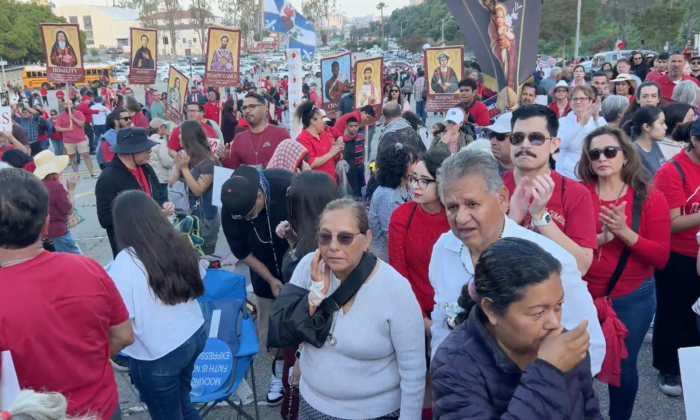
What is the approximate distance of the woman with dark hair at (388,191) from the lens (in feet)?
12.1

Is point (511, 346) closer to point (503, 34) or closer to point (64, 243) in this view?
point (64, 243)

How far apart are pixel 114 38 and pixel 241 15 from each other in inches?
2248

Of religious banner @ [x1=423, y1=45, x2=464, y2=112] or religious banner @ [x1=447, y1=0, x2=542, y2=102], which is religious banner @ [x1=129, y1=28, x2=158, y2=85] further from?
religious banner @ [x1=447, y1=0, x2=542, y2=102]

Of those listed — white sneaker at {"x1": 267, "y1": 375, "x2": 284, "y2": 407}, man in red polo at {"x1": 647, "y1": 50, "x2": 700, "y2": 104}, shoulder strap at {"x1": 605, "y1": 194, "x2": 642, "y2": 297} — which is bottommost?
white sneaker at {"x1": 267, "y1": 375, "x2": 284, "y2": 407}

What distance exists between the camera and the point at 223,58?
32.1ft

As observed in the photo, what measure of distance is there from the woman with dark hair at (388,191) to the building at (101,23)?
114 metres

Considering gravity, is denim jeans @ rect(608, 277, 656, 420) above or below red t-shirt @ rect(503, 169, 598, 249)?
below

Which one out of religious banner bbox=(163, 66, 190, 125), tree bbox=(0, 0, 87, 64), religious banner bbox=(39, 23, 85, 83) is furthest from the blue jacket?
tree bbox=(0, 0, 87, 64)

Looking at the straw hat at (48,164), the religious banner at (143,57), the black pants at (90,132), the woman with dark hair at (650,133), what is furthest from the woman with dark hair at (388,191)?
the black pants at (90,132)

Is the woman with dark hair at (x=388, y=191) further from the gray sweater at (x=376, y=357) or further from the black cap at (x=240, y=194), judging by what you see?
the gray sweater at (x=376, y=357)

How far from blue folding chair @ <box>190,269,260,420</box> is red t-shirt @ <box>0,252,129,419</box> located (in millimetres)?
949

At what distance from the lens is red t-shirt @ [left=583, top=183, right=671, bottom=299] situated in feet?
9.82

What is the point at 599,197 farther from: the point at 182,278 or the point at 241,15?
the point at 241,15

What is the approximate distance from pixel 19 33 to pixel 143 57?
48.5 meters
